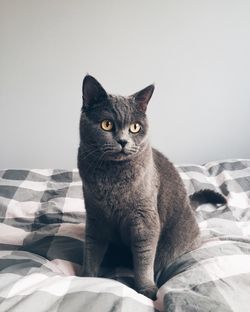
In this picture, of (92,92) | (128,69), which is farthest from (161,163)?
(128,69)

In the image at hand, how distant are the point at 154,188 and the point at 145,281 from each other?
247 millimetres

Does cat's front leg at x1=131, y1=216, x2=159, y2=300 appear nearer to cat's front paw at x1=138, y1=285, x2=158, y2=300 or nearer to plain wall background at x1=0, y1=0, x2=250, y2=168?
cat's front paw at x1=138, y1=285, x2=158, y2=300

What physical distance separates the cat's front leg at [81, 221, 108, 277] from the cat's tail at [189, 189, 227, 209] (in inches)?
16.7

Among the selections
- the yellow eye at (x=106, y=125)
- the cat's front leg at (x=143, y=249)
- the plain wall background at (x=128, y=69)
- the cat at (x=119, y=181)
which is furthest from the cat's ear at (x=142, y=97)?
the plain wall background at (x=128, y=69)

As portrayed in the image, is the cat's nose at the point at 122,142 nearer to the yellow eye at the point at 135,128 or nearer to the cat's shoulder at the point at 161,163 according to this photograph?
the yellow eye at the point at 135,128

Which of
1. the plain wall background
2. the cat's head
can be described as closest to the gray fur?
the cat's head

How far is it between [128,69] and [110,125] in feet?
3.13

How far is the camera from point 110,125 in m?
0.84

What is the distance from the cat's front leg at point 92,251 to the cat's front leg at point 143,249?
108 mm

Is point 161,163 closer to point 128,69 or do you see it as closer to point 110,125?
point 110,125

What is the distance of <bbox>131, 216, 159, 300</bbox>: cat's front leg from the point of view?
2.76 feet

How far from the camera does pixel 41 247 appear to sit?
1012mm

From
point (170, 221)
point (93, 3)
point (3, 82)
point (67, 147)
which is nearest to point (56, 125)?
point (67, 147)

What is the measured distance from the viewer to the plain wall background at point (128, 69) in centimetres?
163
